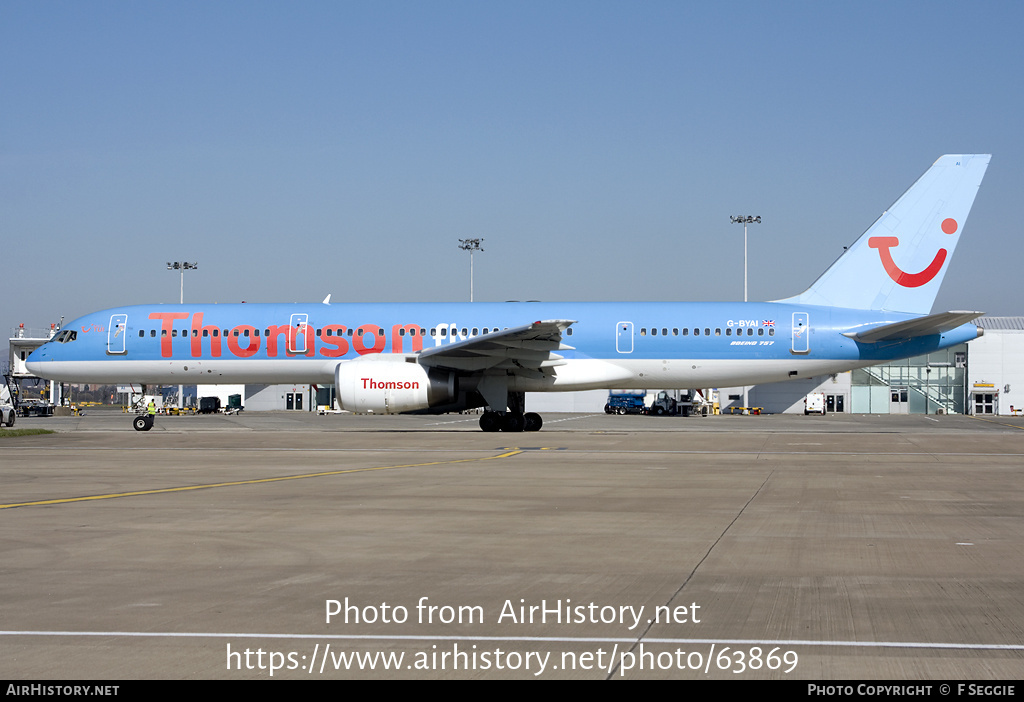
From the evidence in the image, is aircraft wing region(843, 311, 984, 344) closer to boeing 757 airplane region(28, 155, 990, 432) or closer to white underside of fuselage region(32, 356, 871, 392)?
boeing 757 airplane region(28, 155, 990, 432)

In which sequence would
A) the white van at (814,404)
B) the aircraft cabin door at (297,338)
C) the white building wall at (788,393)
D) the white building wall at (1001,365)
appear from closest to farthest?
the aircraft cabin door at (297,338) < the white van at (814,404) < the white building wall at (788,393) < the white building wall at (1001,365)

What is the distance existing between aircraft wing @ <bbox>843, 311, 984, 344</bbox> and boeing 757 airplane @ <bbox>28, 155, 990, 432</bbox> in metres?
0.07

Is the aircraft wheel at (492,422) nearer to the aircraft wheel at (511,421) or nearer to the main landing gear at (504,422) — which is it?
the main landing gear at (504,422)

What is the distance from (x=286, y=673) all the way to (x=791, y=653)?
2821mm

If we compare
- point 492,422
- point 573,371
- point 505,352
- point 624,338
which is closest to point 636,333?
point 624,338

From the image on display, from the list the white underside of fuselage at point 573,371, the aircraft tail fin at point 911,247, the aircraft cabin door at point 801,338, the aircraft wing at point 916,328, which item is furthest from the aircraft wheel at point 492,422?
the aircraft wing at point 916,328

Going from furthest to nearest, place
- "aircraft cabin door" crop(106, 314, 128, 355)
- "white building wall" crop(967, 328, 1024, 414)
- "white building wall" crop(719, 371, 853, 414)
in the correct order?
"white building wall" crop(967, 328, 1024, 414)
"white building wall" crop(719, 371, 853, 414)
"aircraft cabin door" crop(106, 314, 128, 355)

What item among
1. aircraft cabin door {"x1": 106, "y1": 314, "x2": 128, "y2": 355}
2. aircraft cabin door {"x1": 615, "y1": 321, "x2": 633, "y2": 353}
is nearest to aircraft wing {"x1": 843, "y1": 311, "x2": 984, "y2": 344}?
aircraft cabin door {"x1": 615, "y1": 321, "x2": 633, "y2": 353}

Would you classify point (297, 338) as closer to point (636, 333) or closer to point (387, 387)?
point (387, 387)

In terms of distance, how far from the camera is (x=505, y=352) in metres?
29.8

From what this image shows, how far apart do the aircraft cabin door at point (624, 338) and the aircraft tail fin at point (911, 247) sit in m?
6.41

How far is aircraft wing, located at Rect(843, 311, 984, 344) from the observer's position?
2906 cm

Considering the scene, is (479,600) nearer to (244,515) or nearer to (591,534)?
(591,534)

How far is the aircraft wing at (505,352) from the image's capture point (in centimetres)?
2881
